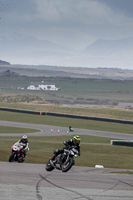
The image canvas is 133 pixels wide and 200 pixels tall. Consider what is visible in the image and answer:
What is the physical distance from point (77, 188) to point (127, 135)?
44381 millimetres

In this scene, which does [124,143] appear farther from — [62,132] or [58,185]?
[58,185]

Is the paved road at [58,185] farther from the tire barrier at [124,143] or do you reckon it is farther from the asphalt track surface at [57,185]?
the tire barrier at [124,143]

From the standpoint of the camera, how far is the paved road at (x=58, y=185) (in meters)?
14.6

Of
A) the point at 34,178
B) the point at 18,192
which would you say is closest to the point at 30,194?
the point at 18,192

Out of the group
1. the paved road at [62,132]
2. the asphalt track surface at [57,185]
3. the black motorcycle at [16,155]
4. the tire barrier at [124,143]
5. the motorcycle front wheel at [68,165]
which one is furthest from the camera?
the paved road at [62,132]

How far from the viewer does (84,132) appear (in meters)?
61.0

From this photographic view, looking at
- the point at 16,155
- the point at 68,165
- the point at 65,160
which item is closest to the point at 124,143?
the point at 16,155

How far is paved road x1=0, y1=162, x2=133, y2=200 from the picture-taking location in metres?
14.6

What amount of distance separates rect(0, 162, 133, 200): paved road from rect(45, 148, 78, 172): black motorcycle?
312 millimetres

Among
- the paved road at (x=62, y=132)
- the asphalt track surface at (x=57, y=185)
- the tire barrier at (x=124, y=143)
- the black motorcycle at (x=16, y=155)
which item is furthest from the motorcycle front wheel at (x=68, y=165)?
the paved road at (x=62, y=132)

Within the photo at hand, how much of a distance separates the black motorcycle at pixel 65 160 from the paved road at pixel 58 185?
312mm

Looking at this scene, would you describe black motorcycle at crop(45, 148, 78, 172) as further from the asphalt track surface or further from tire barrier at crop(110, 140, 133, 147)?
tire barrier at crop(110, 140, 133, 147)

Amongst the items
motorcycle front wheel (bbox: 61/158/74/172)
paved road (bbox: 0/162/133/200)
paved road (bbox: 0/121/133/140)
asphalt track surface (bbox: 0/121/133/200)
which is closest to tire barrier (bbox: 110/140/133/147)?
paved road (bbox: 0/121/133/140)

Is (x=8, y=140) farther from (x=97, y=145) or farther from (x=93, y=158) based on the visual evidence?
(x=93, y=158)
